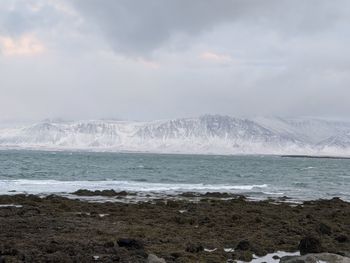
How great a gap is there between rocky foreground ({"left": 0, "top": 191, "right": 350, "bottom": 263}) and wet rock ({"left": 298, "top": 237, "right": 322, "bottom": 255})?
0.03 metres

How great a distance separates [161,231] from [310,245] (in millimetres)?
6088

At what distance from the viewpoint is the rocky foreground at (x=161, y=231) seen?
47.1 ft

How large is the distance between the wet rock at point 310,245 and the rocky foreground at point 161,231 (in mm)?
28

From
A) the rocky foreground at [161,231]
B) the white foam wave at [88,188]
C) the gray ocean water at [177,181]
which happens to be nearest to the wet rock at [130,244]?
the rocky foreground at [161,231]

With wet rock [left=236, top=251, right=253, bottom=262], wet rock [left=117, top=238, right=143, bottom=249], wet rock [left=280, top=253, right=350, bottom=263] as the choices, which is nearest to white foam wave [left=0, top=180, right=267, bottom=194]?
wet rock [left=117, top=238, right=143, bottom=249]

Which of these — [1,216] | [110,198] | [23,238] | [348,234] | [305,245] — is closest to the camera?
[305,245]

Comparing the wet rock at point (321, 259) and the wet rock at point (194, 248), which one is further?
the wet rock at point (194, 248)

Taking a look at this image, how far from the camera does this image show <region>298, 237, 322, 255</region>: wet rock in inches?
580

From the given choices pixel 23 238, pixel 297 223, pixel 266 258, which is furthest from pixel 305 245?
pixel 23 238

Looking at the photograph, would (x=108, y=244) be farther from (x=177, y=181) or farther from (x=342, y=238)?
(x=177, y=181)

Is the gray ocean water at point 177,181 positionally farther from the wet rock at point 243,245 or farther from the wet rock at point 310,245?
the wet rock at point 310,245

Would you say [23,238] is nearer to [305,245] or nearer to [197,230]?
[197,230]

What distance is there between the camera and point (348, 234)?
19438mm

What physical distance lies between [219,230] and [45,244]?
7157mm
